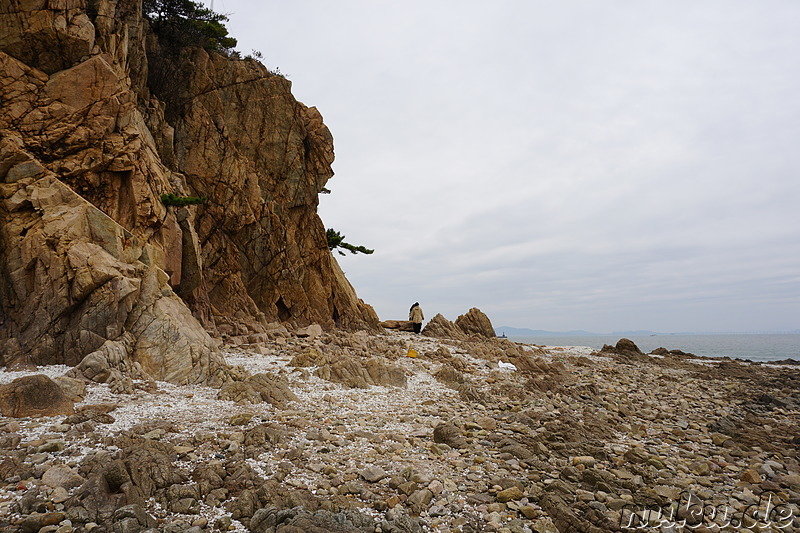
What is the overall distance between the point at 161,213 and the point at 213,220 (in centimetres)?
777

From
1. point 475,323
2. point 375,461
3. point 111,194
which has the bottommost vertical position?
point 375,461

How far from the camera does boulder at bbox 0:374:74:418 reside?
8.05 m

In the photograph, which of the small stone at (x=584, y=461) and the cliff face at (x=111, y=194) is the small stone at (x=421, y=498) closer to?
the small stone at (x=584, y=461)

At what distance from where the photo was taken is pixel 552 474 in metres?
7.97

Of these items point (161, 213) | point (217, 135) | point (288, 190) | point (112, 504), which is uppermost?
point (217, 135)

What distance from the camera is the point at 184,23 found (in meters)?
24.6

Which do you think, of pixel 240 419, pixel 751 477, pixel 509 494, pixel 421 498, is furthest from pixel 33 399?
pixel 751 477

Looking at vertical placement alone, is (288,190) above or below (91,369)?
above

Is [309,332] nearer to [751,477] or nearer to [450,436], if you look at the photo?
[450,436]

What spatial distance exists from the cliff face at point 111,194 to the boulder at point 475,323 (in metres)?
20.6

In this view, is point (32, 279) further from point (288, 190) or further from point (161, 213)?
point (288, 190)

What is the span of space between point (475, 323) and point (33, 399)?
35289 mm

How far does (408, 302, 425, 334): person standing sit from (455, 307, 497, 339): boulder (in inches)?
183

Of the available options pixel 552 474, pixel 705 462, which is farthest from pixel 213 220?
pixel 705 462
